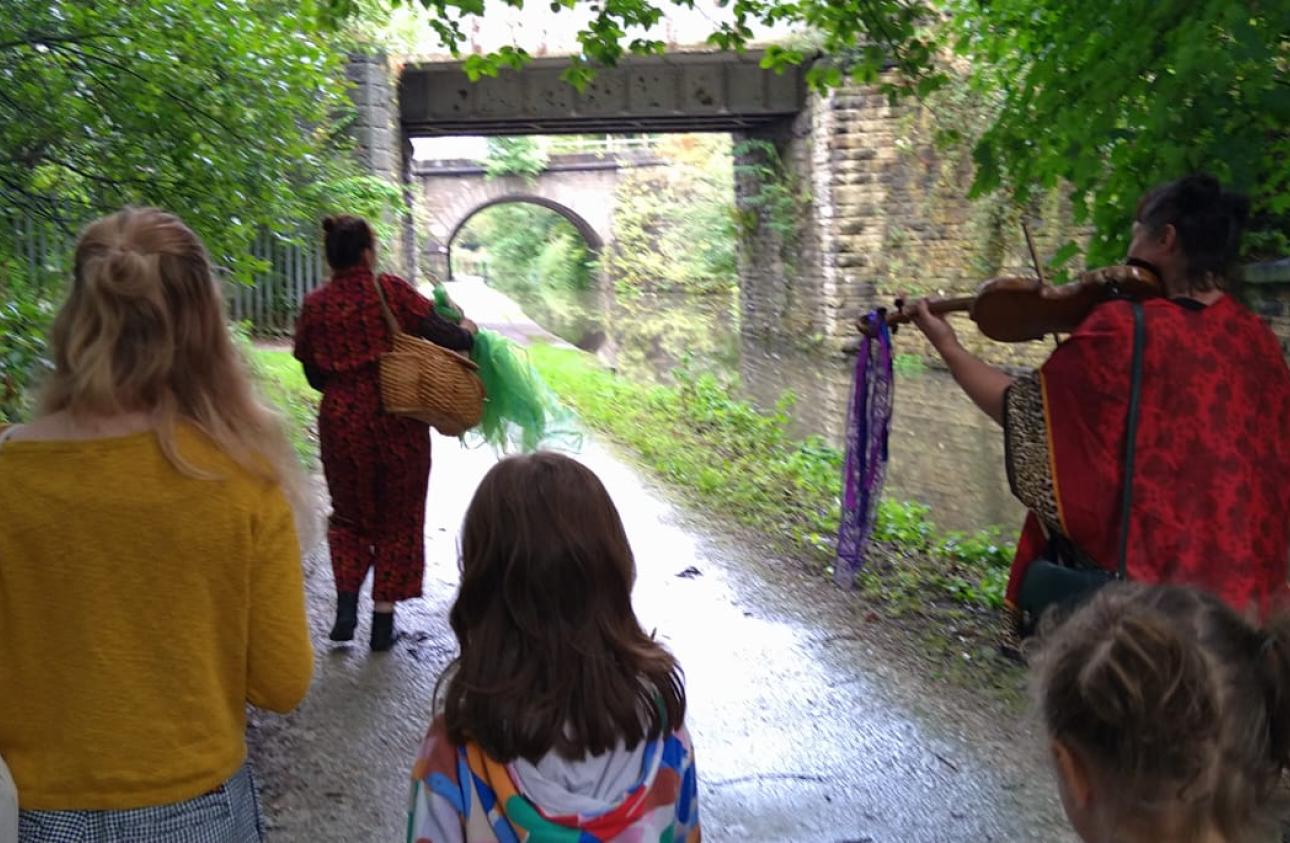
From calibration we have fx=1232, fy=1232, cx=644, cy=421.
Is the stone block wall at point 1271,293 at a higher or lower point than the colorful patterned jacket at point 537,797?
higher

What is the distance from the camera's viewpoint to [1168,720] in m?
1.35

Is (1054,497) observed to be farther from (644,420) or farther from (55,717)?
(644,420)

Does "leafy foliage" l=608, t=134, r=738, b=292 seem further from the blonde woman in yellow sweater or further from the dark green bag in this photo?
the blonde woman in yellow sweater

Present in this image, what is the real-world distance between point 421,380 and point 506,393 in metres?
0.54

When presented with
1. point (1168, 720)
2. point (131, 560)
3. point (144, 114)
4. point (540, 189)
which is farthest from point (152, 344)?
point (540, 189)

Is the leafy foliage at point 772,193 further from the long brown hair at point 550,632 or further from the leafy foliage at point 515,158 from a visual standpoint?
the long brown hair at point 550,632

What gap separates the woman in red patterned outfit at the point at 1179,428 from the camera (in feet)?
9.56

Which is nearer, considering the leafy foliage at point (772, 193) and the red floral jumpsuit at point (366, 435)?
the red floral jumpsuit at point (366, 435)

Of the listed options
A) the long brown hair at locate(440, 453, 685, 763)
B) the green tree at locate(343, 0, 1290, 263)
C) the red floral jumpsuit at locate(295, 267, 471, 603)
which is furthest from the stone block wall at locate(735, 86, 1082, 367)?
the long brown hair at locate(440, 453, 685, 763)

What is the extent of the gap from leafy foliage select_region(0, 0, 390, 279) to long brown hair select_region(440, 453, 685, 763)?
394 centimetres

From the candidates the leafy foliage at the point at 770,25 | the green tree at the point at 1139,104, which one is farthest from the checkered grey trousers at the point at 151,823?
the leafy foliage at the point at 770,25

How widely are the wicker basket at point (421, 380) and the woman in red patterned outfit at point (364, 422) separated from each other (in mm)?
68

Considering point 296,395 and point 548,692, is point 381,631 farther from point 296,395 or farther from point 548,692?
point 296,395

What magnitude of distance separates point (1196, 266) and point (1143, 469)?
1.76 feet
